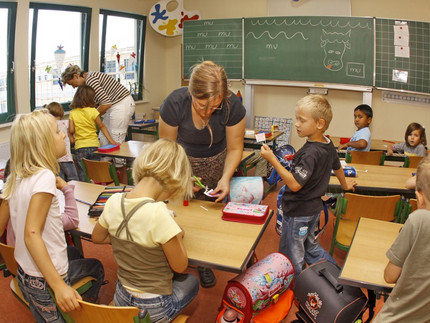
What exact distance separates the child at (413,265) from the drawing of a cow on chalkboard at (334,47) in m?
4.24

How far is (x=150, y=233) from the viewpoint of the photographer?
1.50 m

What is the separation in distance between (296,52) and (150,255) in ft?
15.5

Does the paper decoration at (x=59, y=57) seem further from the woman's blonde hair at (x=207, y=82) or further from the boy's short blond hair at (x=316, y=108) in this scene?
the boy's short blond hair at (x=316, y=108)

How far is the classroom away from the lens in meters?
4.75

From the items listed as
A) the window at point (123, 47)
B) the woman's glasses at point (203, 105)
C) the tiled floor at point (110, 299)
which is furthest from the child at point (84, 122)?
the woman's glasses at point (203, 105)

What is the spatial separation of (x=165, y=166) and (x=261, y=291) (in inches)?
32.3

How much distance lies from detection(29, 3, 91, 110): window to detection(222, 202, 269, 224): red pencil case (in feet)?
13.0

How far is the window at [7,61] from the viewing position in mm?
4520

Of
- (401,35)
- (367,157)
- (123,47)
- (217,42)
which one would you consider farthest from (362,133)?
(123,47)

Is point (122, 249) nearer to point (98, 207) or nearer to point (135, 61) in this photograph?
point (98, 207)

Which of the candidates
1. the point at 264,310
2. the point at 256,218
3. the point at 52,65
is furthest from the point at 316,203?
the point at 52,65

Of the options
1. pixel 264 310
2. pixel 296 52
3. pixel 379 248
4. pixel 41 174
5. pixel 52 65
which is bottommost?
pixel 264 310

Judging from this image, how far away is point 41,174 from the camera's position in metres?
1.55

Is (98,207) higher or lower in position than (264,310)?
higher
